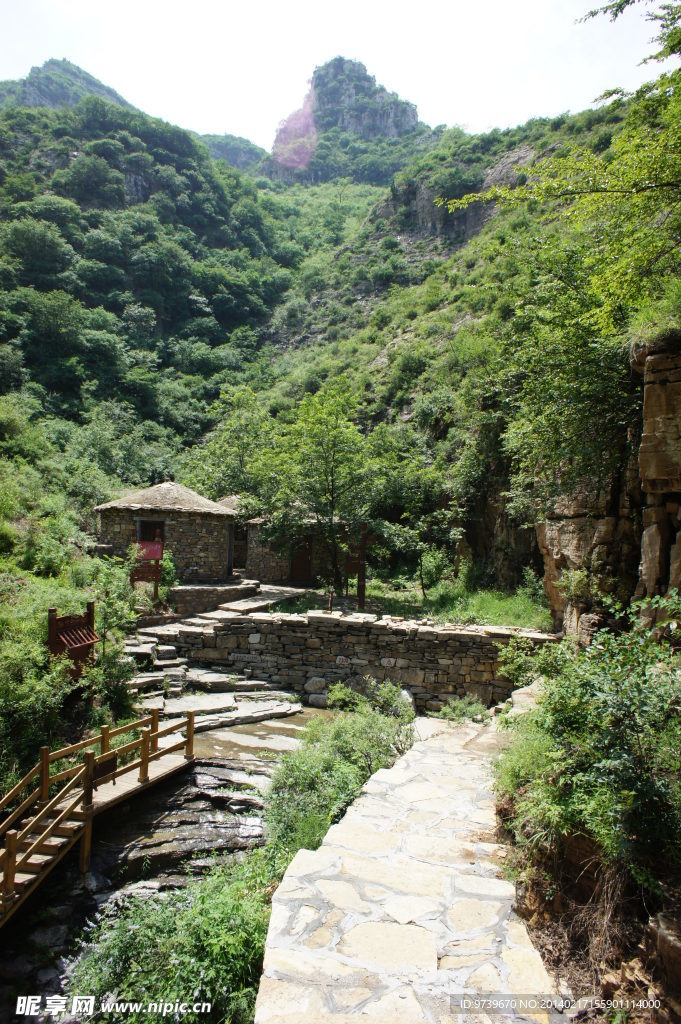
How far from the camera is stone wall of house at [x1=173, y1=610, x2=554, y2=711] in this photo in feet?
31.2

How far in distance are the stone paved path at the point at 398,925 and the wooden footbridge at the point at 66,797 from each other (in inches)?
145

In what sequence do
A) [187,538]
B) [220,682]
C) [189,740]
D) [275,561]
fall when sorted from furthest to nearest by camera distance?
[275,561]
[187,538]
[220,682]
[189,740]

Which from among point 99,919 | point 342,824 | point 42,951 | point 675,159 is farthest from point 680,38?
point 42,951

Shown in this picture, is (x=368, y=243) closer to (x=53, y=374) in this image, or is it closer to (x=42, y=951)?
(x=53, y=374)

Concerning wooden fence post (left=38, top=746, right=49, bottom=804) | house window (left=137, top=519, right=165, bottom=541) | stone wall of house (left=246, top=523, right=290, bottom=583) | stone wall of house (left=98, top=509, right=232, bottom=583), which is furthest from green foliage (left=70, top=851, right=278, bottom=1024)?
stone wall of house (left=246, top=523, right=290, bottom=583)

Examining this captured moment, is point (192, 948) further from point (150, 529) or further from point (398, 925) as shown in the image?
point (150, 529)

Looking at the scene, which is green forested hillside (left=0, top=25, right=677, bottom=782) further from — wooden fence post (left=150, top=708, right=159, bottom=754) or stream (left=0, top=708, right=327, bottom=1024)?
stream (left=0, top=708, right=327, bottom=1024)

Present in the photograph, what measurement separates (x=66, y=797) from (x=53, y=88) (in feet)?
394

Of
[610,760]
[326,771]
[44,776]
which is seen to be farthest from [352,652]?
[610,760]

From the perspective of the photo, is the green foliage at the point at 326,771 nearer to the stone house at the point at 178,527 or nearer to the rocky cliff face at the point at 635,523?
the rocky cliff face at the point at 635,523

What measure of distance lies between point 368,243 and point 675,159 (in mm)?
44638

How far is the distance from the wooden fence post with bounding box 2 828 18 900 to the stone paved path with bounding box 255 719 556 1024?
349cm

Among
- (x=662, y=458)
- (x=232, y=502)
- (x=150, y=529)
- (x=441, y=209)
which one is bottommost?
(x=150, y=529)

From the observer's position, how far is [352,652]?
10625mm
